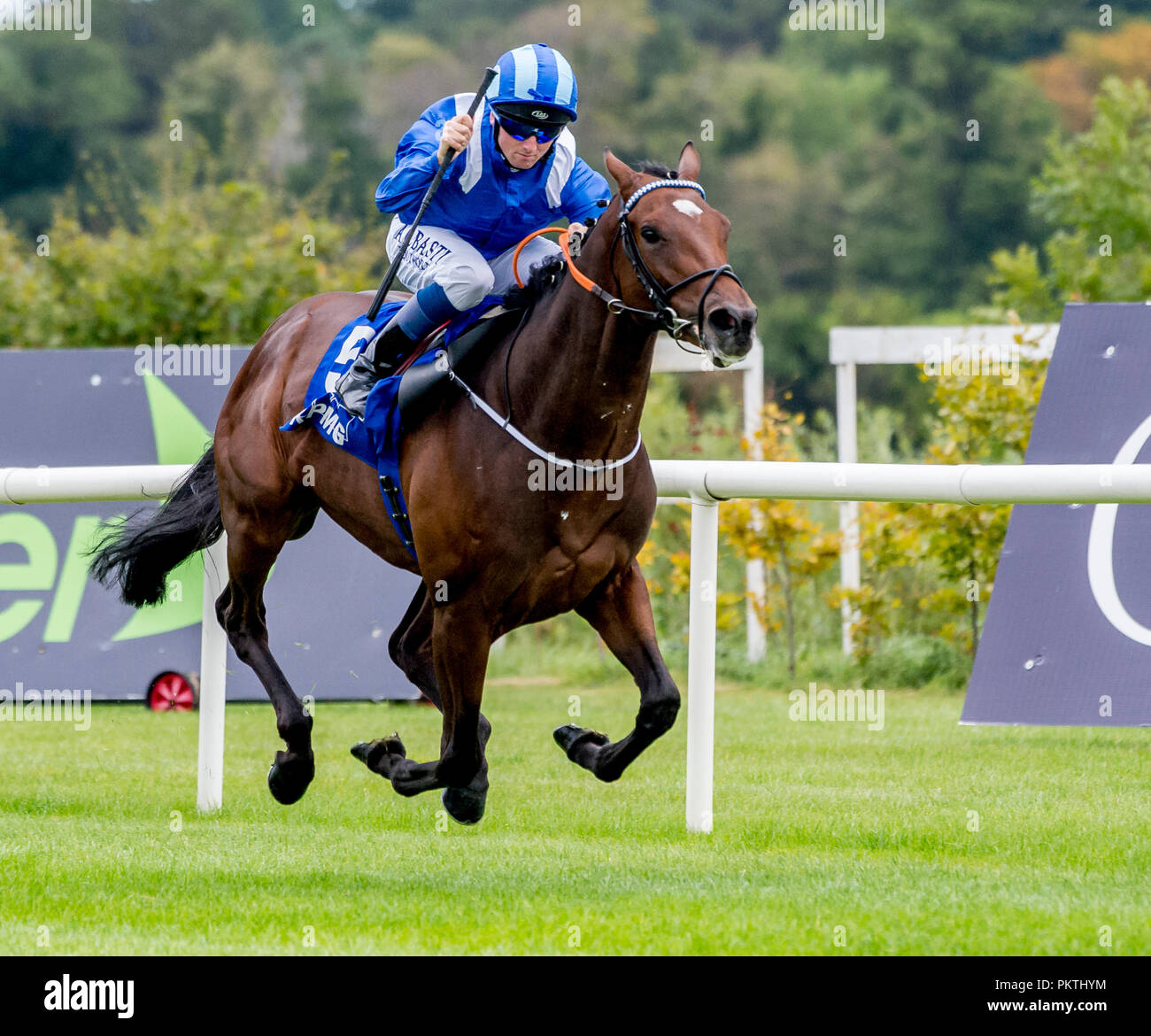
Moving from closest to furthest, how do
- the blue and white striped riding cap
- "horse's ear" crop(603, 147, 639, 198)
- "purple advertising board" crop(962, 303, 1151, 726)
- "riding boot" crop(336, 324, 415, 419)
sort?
"horse's ear" crop(603, 147, 639, 198), the blue and white striped riding cap, "riding boot" crop(336, 324, 415, 419), "purple advertising board" crop(962, 303, 1151, 726)

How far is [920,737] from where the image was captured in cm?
789

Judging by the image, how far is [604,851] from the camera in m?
5.36

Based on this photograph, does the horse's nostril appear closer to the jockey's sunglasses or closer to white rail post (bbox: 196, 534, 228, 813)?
the jockey's sunglasses

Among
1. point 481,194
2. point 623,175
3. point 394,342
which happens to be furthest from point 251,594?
point 623,175

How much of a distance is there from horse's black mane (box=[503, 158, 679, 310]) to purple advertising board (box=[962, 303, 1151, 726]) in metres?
2.58

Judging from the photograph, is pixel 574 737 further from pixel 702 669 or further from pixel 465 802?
pixel 702 669

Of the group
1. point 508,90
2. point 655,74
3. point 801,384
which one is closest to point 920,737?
point 508,90

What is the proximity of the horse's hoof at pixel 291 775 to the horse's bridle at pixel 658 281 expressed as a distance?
195 cm

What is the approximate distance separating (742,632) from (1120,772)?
499 cm

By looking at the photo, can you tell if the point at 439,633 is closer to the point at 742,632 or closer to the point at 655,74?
the point at 742,632

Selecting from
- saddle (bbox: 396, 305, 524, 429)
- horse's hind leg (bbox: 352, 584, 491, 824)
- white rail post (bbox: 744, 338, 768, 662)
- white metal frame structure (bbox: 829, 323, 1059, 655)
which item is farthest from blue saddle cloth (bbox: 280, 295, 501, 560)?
white rail post (bbox: 744, 338, 768, 662)

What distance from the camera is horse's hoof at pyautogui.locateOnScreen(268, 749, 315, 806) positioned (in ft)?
18.3

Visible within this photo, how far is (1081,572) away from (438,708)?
2.71m

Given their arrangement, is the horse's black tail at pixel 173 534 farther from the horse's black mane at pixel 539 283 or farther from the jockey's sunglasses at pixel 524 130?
the jockey's sunglasses at pixel 524 130
